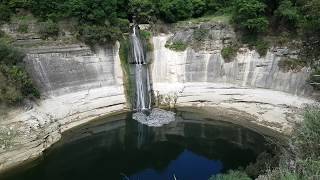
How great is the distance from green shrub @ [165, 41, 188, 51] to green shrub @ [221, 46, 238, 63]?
3.06 meters

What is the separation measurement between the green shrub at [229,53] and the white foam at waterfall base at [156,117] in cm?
594

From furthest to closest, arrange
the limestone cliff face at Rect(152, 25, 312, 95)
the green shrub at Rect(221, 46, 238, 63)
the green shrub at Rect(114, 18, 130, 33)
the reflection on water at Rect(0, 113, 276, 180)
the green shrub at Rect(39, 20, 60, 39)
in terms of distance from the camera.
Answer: the green shrub at Rect(114, 18, 130, 33)
the green shrub at Rect(221, 46, 238, 63)
the limestone cliff face at Rect(152, 25, 312, 95)
the green shrub at Rect(39, 20, 60, 39)
the reflection on water at Rect(0, 113, 276, 180)

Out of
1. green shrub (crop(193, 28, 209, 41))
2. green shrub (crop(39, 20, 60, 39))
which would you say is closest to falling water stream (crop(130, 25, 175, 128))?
green shrub (crop(193, 28, 209, 41))

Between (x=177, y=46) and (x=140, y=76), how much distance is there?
3.83 m

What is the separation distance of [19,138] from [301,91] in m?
18.5

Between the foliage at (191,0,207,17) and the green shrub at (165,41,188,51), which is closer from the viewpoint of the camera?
the green shrub at (165,41,188,51)

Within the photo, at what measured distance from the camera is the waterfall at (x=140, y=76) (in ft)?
101

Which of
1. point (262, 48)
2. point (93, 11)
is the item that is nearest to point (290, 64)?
point (262, 48)

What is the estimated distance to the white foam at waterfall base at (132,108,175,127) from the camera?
94.0ft

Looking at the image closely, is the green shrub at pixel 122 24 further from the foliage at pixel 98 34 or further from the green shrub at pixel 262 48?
the green shrub at pixel 262 48

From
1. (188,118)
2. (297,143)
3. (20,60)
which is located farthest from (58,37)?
(297,143)

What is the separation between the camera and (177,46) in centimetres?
3194

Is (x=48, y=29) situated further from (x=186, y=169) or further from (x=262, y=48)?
(x=262, y=48)

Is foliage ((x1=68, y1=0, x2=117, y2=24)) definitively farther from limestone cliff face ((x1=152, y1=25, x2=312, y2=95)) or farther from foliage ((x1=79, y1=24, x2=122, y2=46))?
limestone cliff face ((x1=152, y1=25, x2=312, y2=95))
